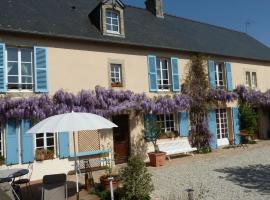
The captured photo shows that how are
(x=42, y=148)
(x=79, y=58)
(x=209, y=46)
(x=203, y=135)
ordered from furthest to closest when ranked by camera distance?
(x=209, y=46) → (x=203, y=135) → (x=79, y=58) → (x=42, y=148)

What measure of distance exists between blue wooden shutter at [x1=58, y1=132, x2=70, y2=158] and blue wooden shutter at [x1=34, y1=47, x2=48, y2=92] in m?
1.64

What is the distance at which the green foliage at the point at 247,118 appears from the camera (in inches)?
631

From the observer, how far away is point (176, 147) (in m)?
12.6

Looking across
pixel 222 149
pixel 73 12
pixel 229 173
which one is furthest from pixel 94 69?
pixel 222 149

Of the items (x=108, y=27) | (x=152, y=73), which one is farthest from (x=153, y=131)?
(x=108, y=27)

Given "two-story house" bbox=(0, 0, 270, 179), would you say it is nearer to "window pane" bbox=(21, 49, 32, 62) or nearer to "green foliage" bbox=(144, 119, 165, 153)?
"window pane" bbox=(21, 49, 32, 62)

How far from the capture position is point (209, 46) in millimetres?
16156

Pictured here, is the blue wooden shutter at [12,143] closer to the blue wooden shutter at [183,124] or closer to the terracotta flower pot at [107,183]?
the terracotta flower pot at [107,183]

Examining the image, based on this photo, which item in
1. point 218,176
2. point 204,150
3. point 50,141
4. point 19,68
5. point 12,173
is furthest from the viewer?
point 204,150

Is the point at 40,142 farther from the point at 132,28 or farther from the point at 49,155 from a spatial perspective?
the point at 132,28

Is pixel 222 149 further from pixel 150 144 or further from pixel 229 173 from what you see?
pixel 229 173

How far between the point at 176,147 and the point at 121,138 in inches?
91.6

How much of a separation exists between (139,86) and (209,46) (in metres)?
5.68

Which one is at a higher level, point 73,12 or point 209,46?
point 73,12
